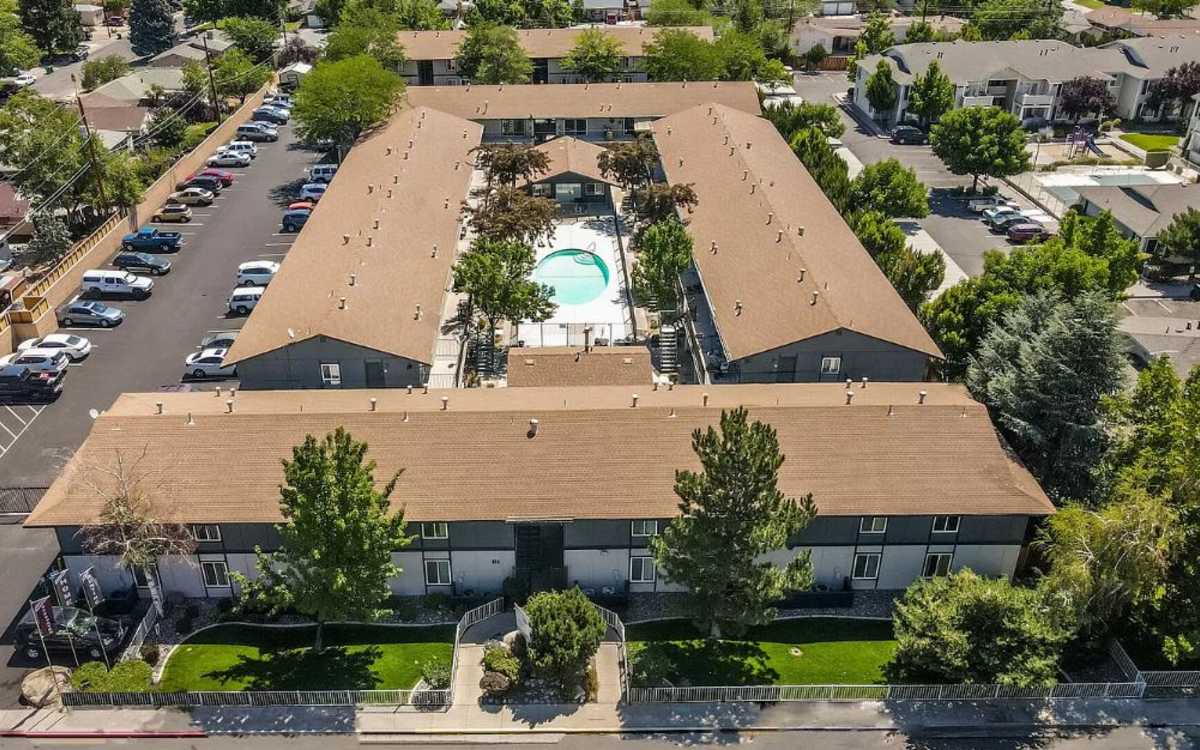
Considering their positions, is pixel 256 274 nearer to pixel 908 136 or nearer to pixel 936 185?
pixel 936 185

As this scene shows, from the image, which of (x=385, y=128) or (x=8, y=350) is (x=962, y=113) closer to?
Result: (x=385, y=128)

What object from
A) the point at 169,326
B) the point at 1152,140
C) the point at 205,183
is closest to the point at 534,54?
the point at 205,183

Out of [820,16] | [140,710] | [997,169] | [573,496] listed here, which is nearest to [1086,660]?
[573,496]

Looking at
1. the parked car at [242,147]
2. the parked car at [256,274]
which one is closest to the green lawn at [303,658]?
the parked car at [256,274]

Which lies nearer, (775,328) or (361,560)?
(361,560)

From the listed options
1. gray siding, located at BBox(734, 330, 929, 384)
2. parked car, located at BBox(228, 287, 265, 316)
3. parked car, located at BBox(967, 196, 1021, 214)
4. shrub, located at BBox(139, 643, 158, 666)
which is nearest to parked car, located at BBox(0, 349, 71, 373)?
parked car, located at BBox(228, 287, 265, 316)

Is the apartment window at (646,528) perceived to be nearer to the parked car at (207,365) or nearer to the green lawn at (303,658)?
the green lawn at (303,658)

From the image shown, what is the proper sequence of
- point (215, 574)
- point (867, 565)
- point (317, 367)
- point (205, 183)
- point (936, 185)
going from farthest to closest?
point (936, 185), point (205, 183), point (317, 367), point (867, 565), point (215, 574)
